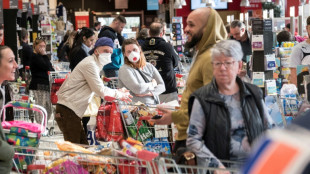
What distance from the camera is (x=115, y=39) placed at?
10203mm

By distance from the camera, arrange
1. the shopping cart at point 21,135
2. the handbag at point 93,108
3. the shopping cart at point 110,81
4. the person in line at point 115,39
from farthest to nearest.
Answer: the person in line at point 115,39 < the shopping cart at point 110,81 < the handbag at point 93,108 < the shopping cart at point 21,135

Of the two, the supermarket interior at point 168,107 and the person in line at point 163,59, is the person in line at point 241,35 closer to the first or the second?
the supermarket interior at point 168,107

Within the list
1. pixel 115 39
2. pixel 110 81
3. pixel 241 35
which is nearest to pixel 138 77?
pixel 110 81

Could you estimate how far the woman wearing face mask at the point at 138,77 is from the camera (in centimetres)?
623

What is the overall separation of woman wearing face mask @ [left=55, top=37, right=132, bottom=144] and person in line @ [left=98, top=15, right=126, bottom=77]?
2.58m

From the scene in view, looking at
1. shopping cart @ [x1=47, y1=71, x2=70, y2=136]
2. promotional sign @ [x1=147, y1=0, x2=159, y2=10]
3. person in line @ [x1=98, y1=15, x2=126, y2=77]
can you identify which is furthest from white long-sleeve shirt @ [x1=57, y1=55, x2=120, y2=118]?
promotional sign @ [x1=147, y1=0, x2=159, y2=10]

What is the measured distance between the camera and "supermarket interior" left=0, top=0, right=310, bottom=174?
283cm

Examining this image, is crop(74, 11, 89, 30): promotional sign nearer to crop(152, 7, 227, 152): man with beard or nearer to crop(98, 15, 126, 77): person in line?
crop(98, 15, 126, 77): person in line

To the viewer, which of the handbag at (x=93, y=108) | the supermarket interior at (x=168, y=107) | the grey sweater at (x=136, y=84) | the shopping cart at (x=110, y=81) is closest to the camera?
the supermarket interior at (x=168, y=107)

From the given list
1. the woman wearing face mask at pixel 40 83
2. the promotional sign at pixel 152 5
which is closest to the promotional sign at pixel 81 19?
the promotional sign at pixel 152 5

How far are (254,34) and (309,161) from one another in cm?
466

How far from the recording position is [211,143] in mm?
2887

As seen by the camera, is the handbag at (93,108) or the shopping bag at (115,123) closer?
the shopping bag at (115,123)

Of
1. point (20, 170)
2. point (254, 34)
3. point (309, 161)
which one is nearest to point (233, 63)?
point (20, 170)
